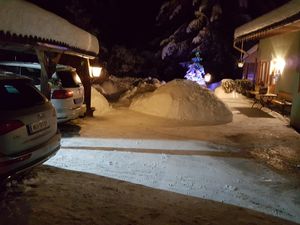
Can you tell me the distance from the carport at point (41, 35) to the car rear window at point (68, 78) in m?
0.72

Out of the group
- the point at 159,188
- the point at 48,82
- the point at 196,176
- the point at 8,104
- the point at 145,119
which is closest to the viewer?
the point at 8,104

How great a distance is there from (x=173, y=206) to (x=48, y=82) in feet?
17.2

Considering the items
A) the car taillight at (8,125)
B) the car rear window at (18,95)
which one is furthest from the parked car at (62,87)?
the car taillight at (8,125)

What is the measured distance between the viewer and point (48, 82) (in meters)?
8.82

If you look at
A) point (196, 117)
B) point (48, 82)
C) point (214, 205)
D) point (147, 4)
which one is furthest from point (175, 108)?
point (147, 4)

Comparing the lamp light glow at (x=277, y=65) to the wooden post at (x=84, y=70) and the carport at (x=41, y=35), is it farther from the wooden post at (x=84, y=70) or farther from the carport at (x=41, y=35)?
the carport at (x=41, y=35)

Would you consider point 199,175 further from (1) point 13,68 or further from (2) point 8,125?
(1) point 13,68

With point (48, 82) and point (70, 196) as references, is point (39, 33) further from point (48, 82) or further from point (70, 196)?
point (70, 196)

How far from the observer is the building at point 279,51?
1150 cm

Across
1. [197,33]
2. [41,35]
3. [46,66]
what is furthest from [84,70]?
[197,33]

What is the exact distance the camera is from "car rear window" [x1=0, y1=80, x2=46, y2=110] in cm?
480

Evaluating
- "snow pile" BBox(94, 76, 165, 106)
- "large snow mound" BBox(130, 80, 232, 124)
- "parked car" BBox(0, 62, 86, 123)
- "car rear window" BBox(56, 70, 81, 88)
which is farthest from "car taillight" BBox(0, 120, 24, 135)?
"snow pile" BBox(94, 76, 165, 106)

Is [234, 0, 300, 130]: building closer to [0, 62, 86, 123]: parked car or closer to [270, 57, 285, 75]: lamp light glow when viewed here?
[270, 57, 285, 75]: lamp light glow

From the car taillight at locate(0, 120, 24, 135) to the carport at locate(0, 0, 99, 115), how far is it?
152 cm
